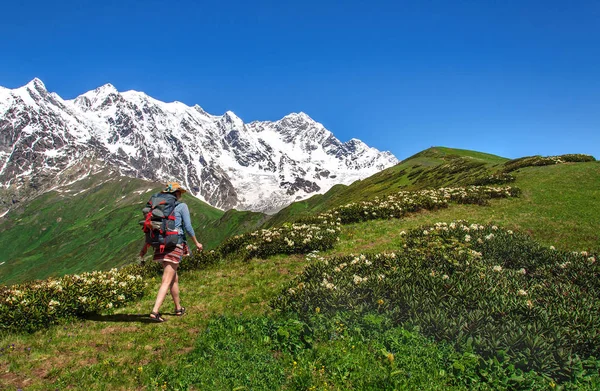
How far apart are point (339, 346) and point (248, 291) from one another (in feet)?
19.8

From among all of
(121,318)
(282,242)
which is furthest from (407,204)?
(121,318)

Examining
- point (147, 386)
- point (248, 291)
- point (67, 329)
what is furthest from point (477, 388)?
point (67, 329)

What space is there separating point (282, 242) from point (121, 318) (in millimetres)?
8463

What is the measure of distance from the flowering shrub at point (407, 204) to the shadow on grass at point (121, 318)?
1410cm

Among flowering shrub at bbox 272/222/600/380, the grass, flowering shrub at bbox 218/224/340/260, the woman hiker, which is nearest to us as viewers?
flowering shrub at bbox 272/222/600/380

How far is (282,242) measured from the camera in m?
18.2

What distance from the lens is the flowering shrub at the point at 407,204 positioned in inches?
966

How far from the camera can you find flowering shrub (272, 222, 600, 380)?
7.74 m

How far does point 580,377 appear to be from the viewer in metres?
6.98

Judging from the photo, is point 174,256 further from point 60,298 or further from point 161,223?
point 60,298

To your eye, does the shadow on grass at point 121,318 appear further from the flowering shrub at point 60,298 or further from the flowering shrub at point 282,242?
the flowering shrub at point 282,242

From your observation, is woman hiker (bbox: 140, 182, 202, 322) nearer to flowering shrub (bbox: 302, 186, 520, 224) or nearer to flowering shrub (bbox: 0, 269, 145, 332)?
flowering shrub (bbox: 0, 269, 145, 332)

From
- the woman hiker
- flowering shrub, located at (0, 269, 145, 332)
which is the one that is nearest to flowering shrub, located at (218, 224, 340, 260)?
flowering shrub, located at (0, 269, 145, 332)

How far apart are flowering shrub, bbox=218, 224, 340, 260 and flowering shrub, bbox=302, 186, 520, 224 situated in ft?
12.7
